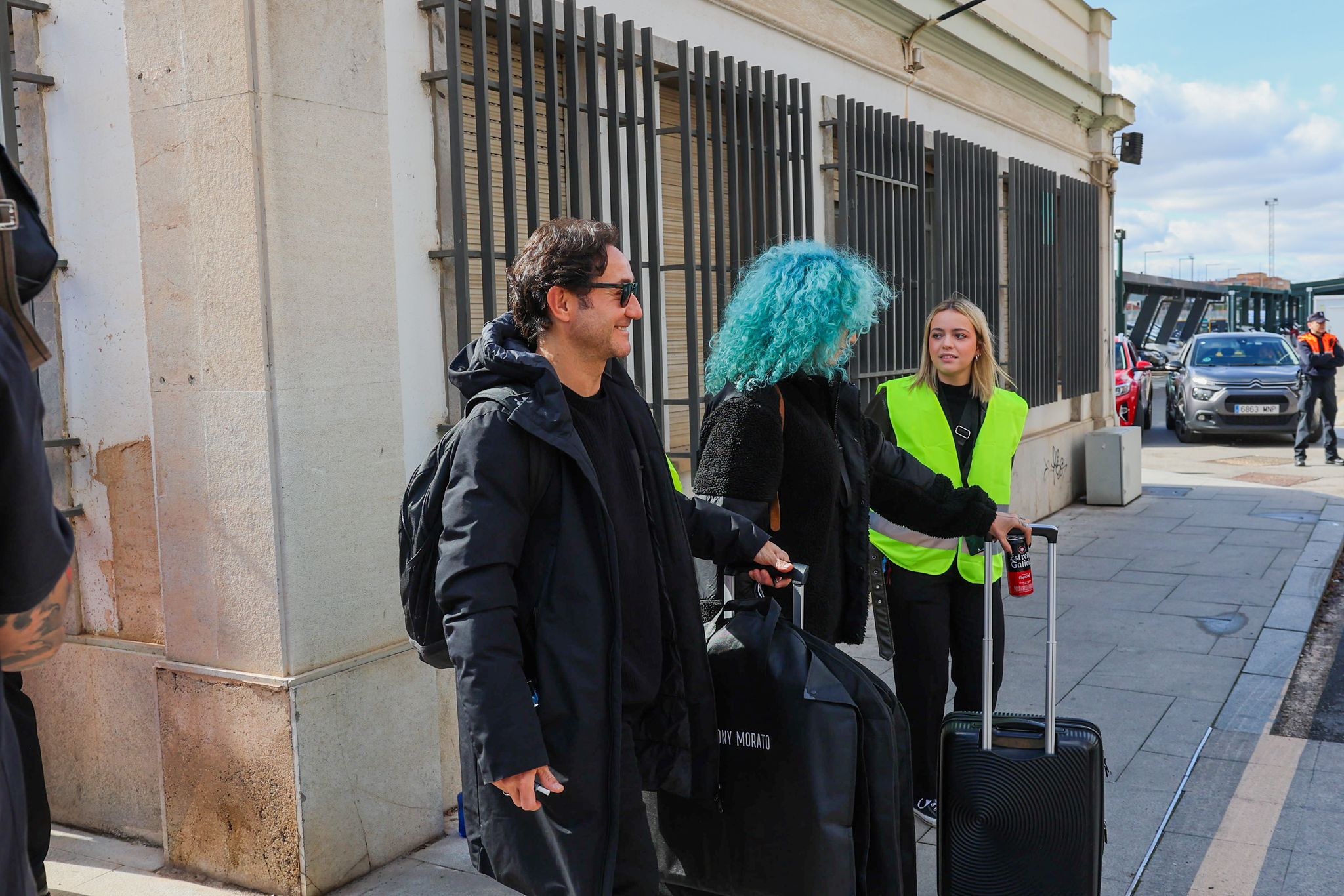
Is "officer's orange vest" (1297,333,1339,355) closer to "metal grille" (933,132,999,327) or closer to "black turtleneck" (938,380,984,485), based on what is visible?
"metal grille" (933,132,999,327)

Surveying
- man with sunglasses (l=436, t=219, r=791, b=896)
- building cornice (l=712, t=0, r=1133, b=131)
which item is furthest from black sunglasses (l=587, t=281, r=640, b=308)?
building cornice (l=712, t=0, r=1133, b=131)

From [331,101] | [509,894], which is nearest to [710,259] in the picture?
[331,101]

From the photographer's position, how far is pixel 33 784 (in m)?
3.51

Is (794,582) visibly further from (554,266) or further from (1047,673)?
(554,266)

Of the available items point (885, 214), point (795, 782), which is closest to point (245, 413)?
point (795, 782)

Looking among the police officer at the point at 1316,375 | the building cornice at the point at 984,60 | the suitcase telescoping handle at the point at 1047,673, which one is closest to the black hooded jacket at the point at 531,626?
the suitcase telescoping handle at the point at 1047,673

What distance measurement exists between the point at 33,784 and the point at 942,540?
289 cm

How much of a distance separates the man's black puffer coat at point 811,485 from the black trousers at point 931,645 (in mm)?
460

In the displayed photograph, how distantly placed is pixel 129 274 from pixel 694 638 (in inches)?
99.9

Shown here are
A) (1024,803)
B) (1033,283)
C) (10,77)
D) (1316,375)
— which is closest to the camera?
(1024,803)

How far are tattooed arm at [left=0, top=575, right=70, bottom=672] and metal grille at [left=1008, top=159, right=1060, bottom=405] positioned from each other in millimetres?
9461

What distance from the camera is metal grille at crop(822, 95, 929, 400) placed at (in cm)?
717

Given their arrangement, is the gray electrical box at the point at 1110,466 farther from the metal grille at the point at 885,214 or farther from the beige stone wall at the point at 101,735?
the beige stone wall at the point at 101,735

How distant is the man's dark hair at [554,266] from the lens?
2.49m
